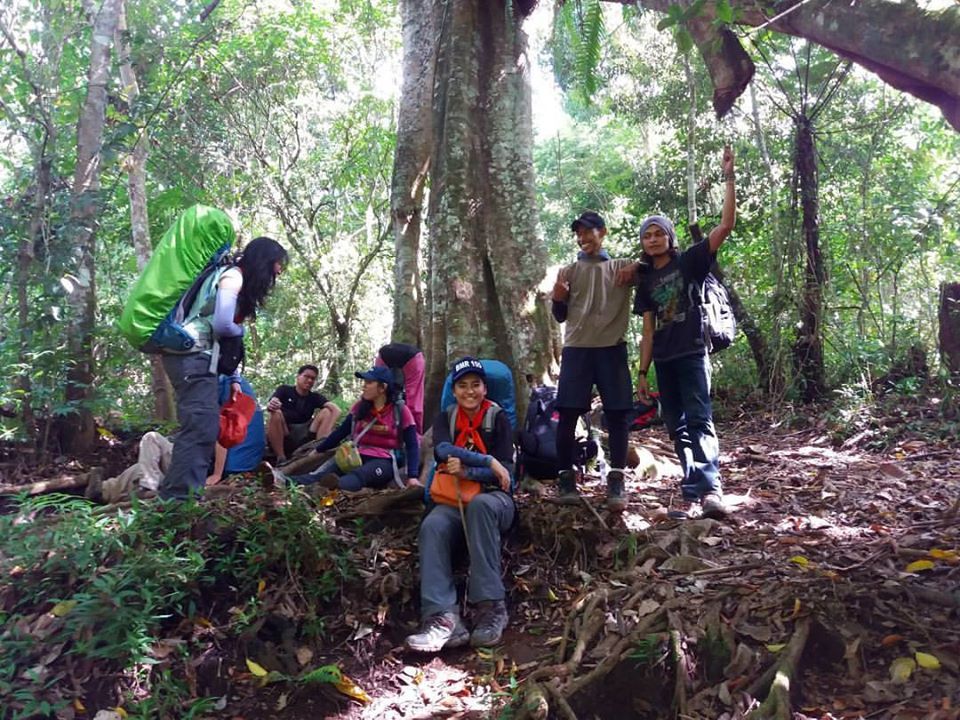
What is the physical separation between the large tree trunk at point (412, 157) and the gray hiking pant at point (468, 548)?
11.6ft

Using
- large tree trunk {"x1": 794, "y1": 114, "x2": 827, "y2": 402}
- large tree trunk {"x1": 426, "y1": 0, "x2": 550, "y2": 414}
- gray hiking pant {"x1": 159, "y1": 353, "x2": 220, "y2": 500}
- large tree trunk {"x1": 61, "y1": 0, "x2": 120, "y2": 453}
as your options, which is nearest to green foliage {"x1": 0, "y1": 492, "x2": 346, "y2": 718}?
gray hiking pant {"x1": 159, "y1": 353, "x2": 220, "y2": 500}

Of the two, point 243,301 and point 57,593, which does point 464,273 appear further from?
point 57,593

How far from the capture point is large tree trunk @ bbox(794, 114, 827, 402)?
8.54 metres

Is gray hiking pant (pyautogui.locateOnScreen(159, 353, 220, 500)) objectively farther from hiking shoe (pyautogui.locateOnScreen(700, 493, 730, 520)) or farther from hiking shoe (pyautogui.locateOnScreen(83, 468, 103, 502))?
hiking shoe (pyautogui.locateOnScreen(700, 493, 730, 520))

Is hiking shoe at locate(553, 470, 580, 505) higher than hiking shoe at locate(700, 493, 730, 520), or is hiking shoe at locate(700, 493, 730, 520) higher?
hiking shoe at locate(553, 470, 580, 505)

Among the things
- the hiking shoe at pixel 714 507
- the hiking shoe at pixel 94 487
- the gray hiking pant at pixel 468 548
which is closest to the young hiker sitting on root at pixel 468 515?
the gray hiking pant at pixel 468 548

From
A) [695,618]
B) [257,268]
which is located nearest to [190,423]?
[257,268]

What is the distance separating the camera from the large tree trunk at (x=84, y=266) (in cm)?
609

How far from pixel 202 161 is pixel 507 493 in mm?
11292

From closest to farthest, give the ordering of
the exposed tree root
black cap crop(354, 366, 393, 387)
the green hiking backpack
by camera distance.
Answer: the exposed tree root, the green hiking backpack, black cap crop(354, 366, 393, 387)

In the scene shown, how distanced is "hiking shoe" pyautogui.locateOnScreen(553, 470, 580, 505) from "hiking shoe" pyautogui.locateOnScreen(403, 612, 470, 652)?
114 cm

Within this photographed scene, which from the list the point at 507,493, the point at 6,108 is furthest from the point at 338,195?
the point at 507,493

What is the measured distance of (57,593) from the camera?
153 inches

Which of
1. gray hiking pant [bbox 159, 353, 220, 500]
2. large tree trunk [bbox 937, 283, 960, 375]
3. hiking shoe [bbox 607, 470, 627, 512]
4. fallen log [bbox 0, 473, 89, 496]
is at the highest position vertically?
large tree trunk [bbox 937, 283, 960, 375]
